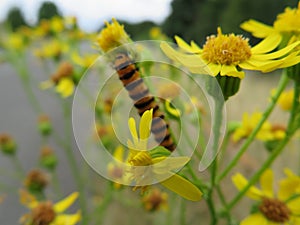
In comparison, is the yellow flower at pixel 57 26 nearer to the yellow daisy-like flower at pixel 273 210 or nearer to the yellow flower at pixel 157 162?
the yellow daisy-like flower at pixel 273 210

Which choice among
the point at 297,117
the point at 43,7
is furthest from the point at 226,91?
the point at 43,7

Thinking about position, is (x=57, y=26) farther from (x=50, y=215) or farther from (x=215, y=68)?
(x=215, y=68)

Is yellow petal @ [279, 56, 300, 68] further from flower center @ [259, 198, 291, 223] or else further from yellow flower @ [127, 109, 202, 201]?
flower center @ [259, 198, 291, 223]

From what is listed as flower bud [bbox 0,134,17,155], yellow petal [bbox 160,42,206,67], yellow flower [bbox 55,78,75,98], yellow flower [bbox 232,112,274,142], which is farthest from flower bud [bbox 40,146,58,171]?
yellow petal [bbox 160,42,206,67]

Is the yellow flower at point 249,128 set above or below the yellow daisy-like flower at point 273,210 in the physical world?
above

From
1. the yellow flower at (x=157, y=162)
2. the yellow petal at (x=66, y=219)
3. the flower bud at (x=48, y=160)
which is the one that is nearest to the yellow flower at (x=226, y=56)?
the yellow flower at (x=157, y=162)

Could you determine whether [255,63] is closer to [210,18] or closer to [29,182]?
[29,182]
